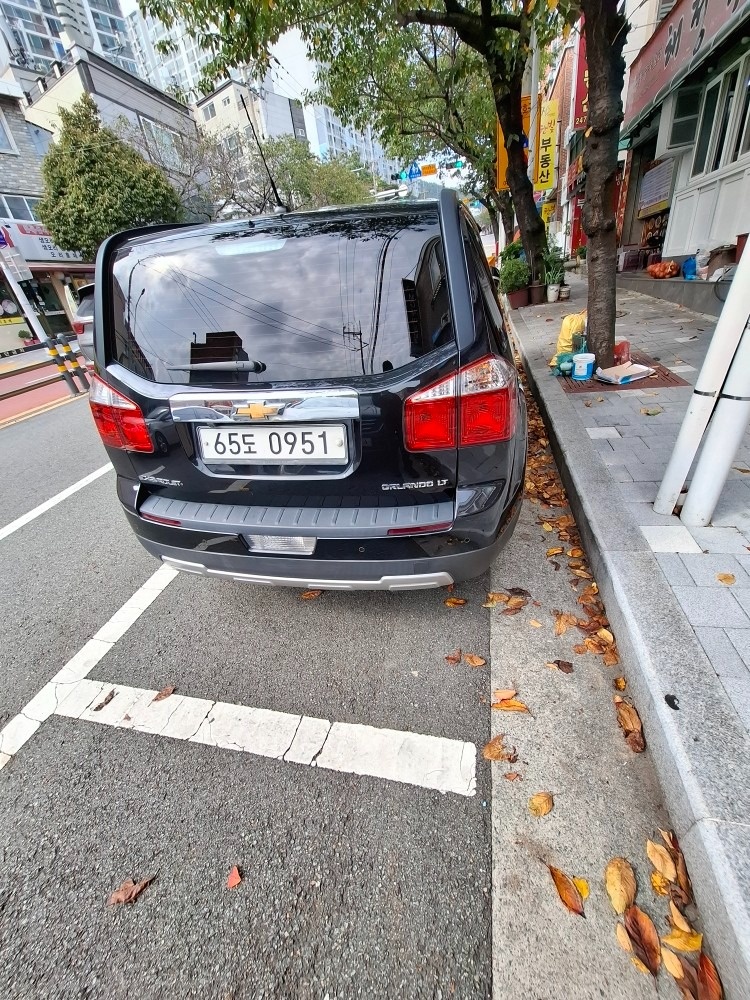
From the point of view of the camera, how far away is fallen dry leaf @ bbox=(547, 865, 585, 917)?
128cm

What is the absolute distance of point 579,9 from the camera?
4.03 m

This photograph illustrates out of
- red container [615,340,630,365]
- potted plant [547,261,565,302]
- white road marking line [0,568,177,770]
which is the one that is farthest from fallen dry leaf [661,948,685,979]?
potted plant [547,261,565,302]

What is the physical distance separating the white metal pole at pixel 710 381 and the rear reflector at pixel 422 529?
1.46 meters

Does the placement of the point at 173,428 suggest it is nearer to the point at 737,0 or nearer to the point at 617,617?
the point at 617,617

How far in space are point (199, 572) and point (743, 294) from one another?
2.72 metres

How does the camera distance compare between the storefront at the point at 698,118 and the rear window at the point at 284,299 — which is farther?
the storefront at the point at 698,118

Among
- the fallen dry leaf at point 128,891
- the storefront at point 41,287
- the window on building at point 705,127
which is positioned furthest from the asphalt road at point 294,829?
the storefront at point 41,287

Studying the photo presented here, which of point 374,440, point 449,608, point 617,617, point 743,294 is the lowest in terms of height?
point 449,608

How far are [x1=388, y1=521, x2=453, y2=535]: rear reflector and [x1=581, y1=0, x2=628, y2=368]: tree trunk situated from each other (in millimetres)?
4287

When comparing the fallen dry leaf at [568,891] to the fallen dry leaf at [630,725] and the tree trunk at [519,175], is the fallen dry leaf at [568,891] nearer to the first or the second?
the fallen dry leaf at [630,725]

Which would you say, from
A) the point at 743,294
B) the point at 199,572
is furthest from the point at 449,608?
the point at 743,294

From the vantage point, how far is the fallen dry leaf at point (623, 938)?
3.92 ft

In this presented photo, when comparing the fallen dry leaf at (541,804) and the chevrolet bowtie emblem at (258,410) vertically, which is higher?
the chevrolet bowtie emblem at (258,410)

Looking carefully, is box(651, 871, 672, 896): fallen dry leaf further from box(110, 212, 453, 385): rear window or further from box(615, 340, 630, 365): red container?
box(615, 340, 630, 365): red container
